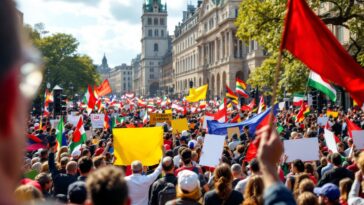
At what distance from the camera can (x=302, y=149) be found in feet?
28.3

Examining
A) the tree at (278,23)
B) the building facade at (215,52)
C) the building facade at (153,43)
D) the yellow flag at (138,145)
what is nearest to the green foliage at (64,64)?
the building facade at (215,52)

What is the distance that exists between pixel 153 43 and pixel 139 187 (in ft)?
549

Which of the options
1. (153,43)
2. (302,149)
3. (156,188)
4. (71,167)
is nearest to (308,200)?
(156,188)

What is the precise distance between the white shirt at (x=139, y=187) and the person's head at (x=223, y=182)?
63.6 inches

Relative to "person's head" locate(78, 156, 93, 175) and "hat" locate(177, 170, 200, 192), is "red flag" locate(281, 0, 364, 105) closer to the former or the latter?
"hat" locate(177, 170, 200, 192)

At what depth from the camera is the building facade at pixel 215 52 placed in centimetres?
7825

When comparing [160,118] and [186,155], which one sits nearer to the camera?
[186,155]

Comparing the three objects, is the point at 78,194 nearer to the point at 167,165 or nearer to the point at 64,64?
the point at 167,165

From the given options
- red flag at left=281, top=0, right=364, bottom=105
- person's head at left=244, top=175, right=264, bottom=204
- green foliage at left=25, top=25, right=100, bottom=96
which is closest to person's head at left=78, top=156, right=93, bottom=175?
person's head at left=244, top=175, right=264, bottom=204

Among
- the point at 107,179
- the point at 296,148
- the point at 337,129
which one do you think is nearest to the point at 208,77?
the point at 337,129

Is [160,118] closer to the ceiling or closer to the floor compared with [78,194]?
closer to the ceiling

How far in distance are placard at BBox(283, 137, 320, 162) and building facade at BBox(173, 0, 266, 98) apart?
51.6 metres

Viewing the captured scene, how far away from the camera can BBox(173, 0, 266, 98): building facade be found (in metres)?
78.2

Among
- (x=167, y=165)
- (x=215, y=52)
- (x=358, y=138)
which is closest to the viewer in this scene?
(x=167, y=165)
